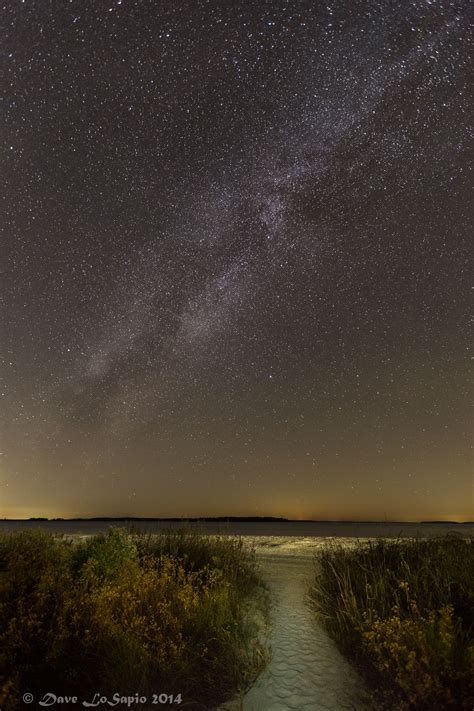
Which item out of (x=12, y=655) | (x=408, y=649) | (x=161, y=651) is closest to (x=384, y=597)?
(x=408, y=649)

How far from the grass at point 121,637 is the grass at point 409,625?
138 cm

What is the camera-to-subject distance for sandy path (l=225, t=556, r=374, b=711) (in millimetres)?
5176

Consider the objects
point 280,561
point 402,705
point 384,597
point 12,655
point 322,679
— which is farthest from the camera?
point 280,561

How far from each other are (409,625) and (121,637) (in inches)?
137

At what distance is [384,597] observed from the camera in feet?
23.4

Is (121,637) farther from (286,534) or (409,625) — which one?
(286,534)

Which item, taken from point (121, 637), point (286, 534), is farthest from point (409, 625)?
point (286, 534)

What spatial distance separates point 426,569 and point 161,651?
4951 mm

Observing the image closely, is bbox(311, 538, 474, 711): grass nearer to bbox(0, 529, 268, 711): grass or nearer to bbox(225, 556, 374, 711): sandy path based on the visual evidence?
bbox(225, 556, 374, 711): sandy path

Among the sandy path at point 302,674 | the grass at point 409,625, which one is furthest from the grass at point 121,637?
the grass at point 409,625

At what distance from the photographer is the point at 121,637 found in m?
5.57

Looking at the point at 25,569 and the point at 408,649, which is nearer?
the point at 408,649

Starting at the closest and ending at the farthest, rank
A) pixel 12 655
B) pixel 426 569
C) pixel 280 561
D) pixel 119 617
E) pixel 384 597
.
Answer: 1. pixel 12 655
2. pixel 119 617
3. pixel 384 597
4. pixel 426 569
5. pixel 280 561

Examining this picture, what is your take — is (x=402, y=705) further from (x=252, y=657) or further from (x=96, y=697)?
(x=96, y=697)
